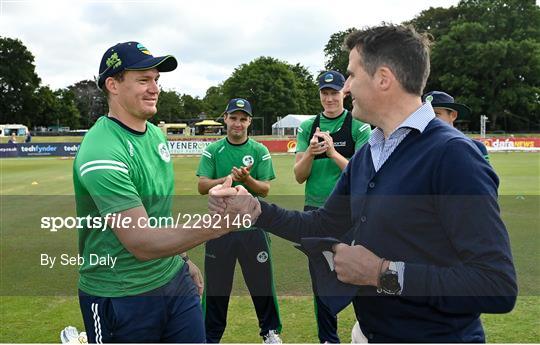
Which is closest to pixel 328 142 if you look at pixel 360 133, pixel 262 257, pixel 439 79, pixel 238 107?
pixel 360 133

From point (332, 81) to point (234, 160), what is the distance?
1432 millimetres

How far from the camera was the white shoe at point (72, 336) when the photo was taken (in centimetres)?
468

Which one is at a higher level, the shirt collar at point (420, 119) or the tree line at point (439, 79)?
the tree line at point (439, 79)

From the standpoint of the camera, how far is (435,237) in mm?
2154

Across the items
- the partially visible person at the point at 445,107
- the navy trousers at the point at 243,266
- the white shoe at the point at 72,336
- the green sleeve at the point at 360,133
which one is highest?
the partially visible person at the point at 445,107

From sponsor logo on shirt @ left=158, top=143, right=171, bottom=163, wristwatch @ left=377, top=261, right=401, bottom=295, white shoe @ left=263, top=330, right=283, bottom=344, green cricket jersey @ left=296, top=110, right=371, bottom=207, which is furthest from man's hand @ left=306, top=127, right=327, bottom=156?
wristwatch @ left=377, top=261, right=401, bottom=295

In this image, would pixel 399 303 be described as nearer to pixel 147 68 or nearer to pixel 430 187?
pixel 430 187

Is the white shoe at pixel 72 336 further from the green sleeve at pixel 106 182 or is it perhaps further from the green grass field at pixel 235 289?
the green sleeve at pixel 106 182

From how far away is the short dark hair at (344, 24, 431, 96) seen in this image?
7.66ft

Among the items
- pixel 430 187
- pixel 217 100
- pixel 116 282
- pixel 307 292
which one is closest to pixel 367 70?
pixel 430 187

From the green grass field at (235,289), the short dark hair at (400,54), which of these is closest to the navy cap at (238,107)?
the green grass field at (235,289)

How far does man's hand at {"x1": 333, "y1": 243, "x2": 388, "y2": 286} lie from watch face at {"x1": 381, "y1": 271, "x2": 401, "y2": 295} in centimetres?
3

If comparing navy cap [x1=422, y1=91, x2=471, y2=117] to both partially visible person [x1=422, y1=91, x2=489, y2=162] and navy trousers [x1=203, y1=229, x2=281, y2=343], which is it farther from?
navy trousers [x1=203, y1=229, x2=281, y2=343]

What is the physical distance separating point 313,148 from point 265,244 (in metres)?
1.21
